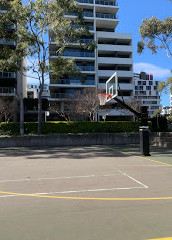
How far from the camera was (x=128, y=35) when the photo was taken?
44.8 m

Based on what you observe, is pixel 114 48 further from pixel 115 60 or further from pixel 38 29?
pixel 38 29

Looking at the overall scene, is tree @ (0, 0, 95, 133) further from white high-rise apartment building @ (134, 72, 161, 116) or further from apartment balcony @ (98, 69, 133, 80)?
white high-rise apartment building @ (134, 72, 161, 116)

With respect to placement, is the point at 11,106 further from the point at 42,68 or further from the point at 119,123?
the point at 119,123

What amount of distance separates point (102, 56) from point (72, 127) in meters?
26.8

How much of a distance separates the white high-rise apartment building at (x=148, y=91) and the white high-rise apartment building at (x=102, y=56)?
6333 cm

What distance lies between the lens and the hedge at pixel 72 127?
72.1 ft

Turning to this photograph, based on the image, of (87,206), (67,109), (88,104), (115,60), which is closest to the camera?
(87,206)

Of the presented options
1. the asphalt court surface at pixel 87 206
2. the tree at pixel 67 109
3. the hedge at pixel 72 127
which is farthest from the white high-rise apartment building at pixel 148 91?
the asphalt court surface at pixel 87 206

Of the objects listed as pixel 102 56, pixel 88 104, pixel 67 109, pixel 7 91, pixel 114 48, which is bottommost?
pixel 67 109

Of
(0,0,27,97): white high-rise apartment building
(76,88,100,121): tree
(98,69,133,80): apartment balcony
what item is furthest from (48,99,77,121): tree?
(98,69,133,80): apartment balcony

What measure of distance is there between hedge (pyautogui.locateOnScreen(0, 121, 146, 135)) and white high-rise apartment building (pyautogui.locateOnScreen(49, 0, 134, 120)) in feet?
52.6

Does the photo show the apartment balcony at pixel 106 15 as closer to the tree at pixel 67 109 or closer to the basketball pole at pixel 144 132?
the tree at pixel 67 109

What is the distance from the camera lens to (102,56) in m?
45.2

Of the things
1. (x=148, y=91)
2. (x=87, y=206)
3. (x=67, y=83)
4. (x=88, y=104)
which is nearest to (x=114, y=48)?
(x=67, y=83)
